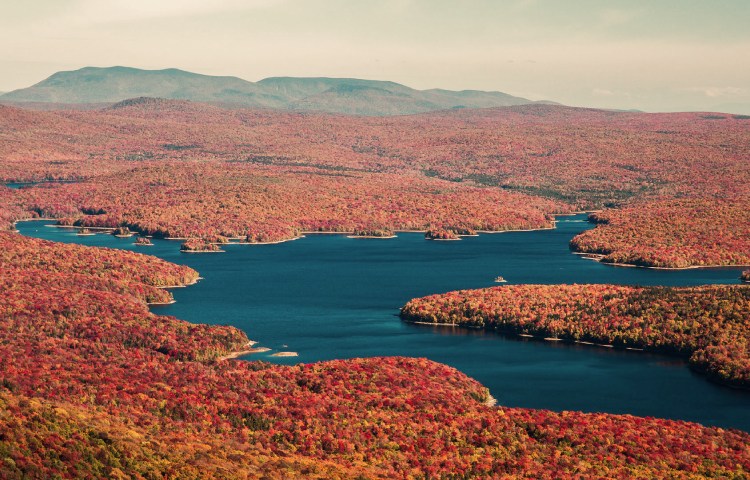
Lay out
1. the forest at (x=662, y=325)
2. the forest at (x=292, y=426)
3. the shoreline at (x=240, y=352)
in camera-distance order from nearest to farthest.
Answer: the forest at (x=292, y=426), the shoreline at (x=240, y=352), the forest at (x=662, y=325)

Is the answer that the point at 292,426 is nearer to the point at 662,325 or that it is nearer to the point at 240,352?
the point at 240,352

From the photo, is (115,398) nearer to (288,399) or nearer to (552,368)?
(288,399)

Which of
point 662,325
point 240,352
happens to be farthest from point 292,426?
point 662,325

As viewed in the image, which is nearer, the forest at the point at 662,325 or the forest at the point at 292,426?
the forest at the point at 292,426

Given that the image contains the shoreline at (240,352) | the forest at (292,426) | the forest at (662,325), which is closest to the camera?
the forest at (292,426)

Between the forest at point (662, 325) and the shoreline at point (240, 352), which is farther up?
the forest at point (662, 325)

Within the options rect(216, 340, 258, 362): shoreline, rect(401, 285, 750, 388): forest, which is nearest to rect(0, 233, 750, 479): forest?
rect(216, 340, 258, 362): shoreline

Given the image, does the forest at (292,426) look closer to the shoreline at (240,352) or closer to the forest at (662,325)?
the shoreline at (240,352)

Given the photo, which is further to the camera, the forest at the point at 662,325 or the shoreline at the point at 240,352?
the forest at the point at 662,325

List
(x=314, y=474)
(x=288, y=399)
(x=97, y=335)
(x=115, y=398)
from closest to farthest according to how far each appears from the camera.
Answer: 1. (x=314, y=474)
2. (x=115, y=398)
3. (x=288, y=399)
4. (x=97, y=335)

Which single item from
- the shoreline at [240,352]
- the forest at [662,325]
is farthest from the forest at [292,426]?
the forest at [662,325]

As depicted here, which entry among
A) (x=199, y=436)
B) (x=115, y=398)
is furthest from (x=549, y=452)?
(x=115, y=398)
